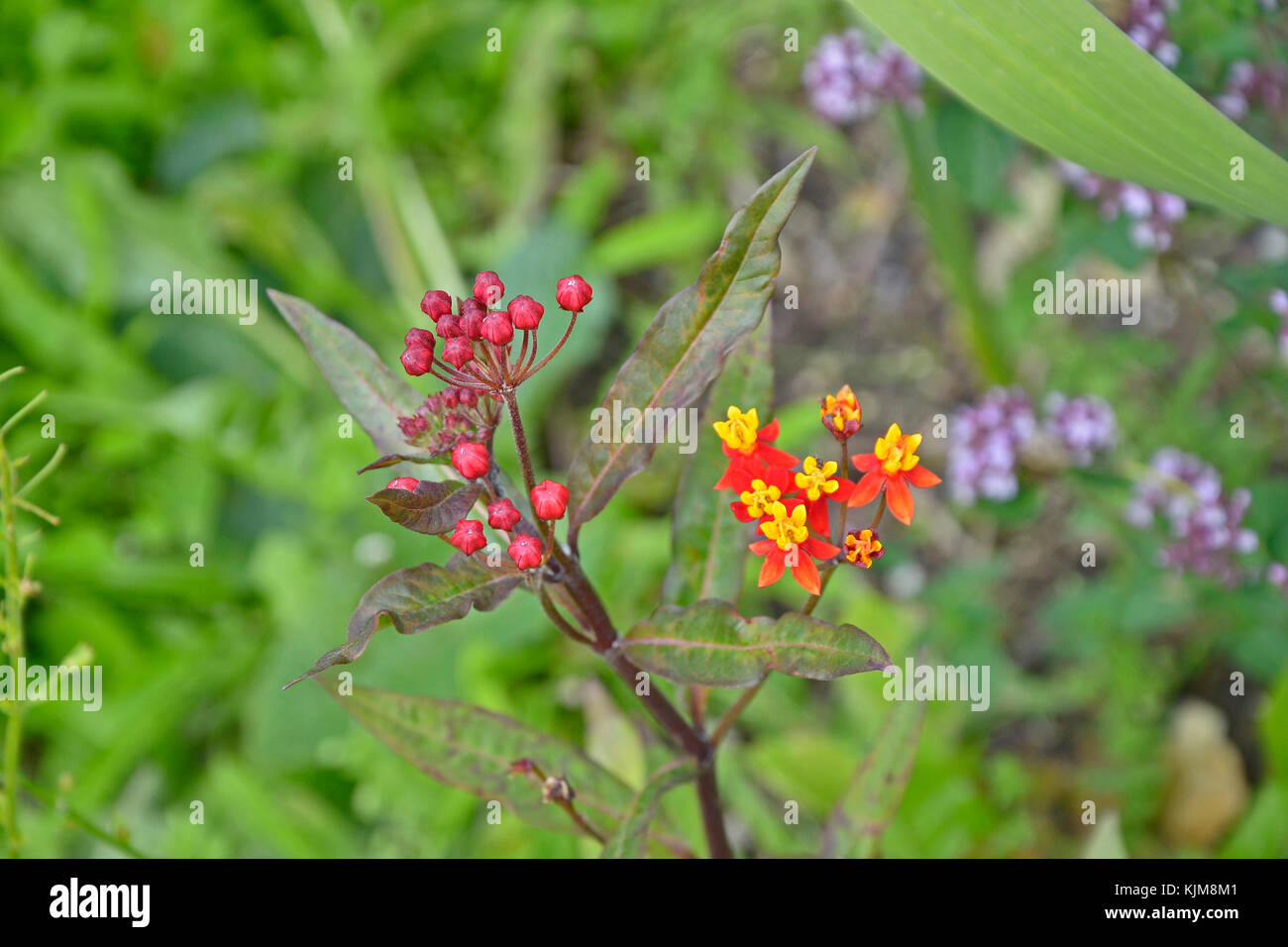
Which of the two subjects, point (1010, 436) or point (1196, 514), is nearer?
point (1196, 514)

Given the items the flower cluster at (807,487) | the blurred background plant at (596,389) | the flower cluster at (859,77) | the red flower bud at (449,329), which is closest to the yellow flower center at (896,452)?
the flower cluster at (807,487)

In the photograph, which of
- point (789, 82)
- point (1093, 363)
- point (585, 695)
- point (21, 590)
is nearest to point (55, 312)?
point (585, 695)

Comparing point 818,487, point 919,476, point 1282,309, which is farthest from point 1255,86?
point 818,487

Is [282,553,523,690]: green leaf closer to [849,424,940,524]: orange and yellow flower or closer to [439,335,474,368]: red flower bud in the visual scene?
[439,335,474,368]: red flower bud

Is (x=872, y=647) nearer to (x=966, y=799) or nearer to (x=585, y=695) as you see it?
(x=966, y=799)

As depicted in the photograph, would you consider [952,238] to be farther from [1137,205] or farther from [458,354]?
[458,354]

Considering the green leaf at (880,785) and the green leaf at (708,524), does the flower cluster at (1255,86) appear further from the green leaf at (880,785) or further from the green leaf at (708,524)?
the green leaf at (880,785)
